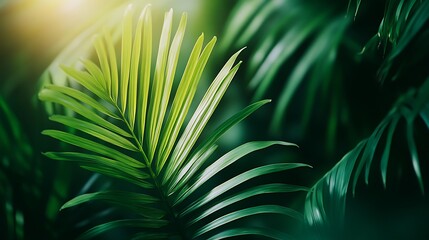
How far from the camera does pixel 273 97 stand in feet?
3.62

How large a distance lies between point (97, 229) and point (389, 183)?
0.69 metres

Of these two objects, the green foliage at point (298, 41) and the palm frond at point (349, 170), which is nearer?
the palm frond at point (349, 170)

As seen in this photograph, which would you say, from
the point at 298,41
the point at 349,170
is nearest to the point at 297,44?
the point at 298,41

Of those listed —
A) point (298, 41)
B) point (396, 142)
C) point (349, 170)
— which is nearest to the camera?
point (349, 170)

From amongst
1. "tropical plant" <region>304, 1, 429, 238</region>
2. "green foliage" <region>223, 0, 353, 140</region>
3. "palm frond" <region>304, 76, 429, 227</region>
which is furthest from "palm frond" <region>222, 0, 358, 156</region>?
"palm frond" <region>304, 76, 429, 227</region>

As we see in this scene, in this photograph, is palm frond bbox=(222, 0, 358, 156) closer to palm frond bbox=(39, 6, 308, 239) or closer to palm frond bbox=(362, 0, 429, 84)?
palm frond bbox=(362, 0, 429, 84)


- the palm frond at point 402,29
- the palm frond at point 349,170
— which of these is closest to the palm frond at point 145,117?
the palm frond at point 349,170

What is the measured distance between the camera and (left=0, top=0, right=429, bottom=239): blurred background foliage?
38.3 inches

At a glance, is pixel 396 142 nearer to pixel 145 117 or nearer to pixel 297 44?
pixel 297 44

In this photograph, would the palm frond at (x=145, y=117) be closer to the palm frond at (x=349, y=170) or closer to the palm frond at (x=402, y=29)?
the palm frond at (x=349, y=170)

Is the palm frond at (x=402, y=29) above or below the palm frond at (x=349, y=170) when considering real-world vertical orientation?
above

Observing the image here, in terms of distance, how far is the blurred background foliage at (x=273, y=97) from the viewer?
0.97 meters

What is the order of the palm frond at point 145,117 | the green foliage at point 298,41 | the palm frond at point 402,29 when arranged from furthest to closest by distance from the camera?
the green foliage at point 298,41 → the palm frond at point 145,117 → the palm frond at point 402,29

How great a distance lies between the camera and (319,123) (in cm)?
109
